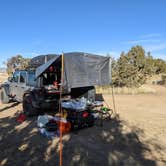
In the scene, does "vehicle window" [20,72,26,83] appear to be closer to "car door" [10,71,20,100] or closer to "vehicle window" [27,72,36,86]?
"car door" [10,71,20,100]

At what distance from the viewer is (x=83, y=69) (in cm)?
750

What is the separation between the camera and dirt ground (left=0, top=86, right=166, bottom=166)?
4.55m

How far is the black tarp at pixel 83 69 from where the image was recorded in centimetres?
697

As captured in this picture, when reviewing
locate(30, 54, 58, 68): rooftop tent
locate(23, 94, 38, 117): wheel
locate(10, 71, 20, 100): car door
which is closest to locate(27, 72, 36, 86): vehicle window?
locate(23, 94, 38, 117): wheel

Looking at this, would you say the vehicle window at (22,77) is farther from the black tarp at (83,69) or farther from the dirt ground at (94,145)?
the black tarp at (83,69)

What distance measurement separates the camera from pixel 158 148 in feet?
17.1

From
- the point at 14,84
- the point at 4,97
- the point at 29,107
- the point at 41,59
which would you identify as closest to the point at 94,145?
the point at 29,107

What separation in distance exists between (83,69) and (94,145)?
2.88 meters

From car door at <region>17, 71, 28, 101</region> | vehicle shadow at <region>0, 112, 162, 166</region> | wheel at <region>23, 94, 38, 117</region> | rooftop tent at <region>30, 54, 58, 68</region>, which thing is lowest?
vehicle shadow at <region>0, 112, 162, 166</region>

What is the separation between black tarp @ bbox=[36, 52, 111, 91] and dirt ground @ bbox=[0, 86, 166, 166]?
153 cm

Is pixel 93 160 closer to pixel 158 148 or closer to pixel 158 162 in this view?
pixel 158 162

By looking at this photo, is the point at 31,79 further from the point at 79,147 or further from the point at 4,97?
the point at 79,147

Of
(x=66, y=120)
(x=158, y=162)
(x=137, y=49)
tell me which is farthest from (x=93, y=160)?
(x=137, y=49)

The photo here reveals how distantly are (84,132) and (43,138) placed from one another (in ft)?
4.12
